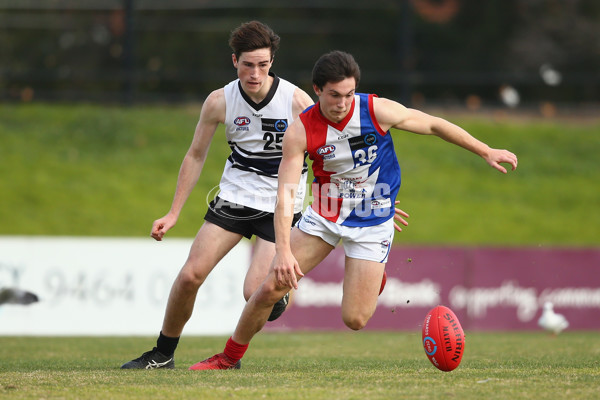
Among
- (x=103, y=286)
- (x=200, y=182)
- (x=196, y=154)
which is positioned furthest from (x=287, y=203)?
(x=200, y=182)

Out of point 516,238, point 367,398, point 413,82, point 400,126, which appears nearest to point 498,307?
point 516,238

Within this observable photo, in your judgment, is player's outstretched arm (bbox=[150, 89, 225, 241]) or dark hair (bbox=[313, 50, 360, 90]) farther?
player's outstretched arm (bbox=[150, 89, 225, 241])

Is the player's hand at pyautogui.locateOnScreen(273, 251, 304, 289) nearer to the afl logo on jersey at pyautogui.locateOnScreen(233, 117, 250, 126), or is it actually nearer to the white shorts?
the white shorts

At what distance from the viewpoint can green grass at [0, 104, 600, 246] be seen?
16.5 meters

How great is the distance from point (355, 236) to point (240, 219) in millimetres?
890

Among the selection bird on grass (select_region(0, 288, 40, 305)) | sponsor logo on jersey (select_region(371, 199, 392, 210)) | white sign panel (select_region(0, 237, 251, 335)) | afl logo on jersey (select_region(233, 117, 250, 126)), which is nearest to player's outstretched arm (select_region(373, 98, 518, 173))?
sponsor logo on jersey (select_region(371, 199, 392, 210))

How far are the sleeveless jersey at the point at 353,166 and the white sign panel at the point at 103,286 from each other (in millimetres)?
6532

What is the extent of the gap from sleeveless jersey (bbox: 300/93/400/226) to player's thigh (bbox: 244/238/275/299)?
566 mm

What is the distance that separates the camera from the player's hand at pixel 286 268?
5277 millimetres

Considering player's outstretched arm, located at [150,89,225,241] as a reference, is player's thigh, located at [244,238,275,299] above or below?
below

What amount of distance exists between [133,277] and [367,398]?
8115 mm

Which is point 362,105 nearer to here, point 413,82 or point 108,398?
point 108,398

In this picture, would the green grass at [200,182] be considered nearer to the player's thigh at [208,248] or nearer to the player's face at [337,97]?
the player's thigh at [208,248]

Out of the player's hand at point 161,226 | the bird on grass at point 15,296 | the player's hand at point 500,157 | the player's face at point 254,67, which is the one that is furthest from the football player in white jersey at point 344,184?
the bird on grass at point 15,296
